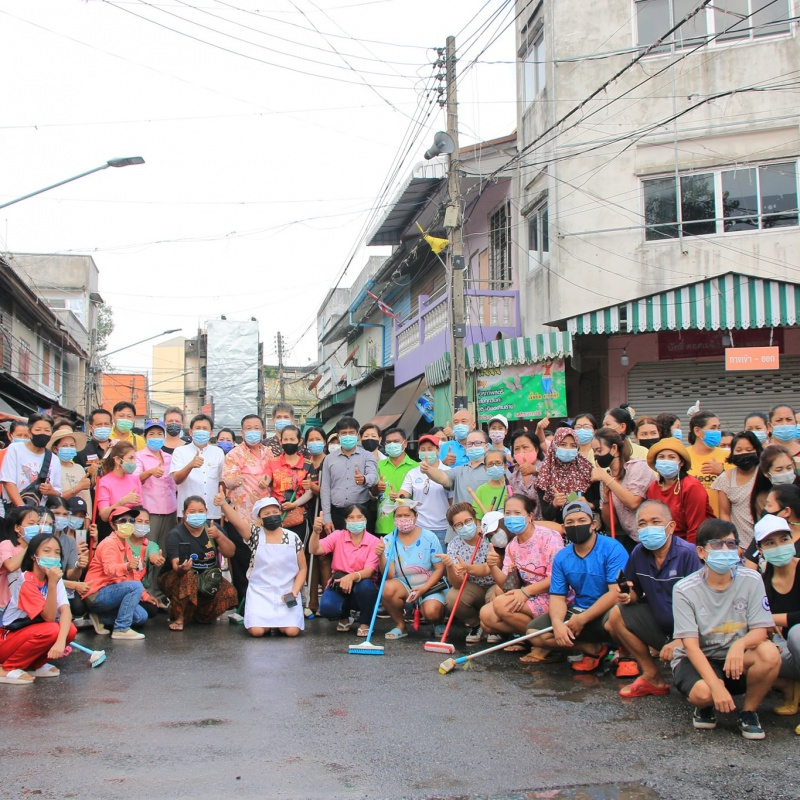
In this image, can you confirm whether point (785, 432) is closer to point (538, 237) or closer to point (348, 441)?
point (348, 441)

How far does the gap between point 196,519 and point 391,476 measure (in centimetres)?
216

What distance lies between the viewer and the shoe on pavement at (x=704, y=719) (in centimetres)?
533

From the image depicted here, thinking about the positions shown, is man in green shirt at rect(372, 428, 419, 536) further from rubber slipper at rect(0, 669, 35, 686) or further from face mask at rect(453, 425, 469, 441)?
rubber slipper at rect(0, 669, 35, 686)

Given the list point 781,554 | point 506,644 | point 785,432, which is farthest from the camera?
point 785,432

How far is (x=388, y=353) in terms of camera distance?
28.9 meters

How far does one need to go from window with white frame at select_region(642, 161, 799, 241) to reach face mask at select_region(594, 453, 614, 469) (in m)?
8.66

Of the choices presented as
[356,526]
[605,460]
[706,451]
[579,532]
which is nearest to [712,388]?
[706,451]

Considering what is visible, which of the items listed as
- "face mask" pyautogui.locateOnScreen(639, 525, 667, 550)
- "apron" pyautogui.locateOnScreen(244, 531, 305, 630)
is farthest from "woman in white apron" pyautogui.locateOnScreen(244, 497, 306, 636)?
"face mask" pyautogui.locateOnScreen(639, 525, 667, 550)

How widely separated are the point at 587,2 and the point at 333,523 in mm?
11735

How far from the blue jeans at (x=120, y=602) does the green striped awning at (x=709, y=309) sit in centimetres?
872

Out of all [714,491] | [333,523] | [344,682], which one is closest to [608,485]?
[714,491]

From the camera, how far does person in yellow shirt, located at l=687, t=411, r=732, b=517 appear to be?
26.7ft

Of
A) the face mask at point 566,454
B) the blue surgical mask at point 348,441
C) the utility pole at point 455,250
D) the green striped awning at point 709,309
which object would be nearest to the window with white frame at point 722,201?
the green striped awning at point 709,309

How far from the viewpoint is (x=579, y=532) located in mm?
6809
